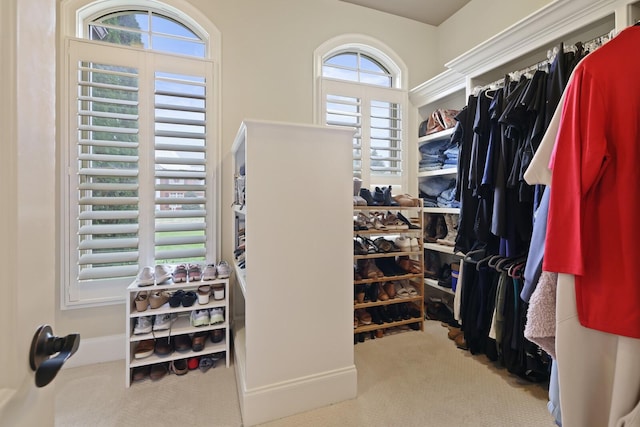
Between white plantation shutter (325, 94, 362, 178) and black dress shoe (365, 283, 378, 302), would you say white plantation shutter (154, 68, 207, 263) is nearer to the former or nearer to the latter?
white plantation shutter (325, 94, 362, 178)

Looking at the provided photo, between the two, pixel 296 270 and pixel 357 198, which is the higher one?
pixel 357 198

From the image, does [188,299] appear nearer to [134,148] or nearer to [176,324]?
[176,324]

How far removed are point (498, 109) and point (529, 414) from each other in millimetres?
1725

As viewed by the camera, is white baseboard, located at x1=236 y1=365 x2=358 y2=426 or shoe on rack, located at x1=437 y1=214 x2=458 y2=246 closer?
white baseboard, located at x1=236 y1=365 x2=358 y2=426

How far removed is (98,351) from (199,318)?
82cm

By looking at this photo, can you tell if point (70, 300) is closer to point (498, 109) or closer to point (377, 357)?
point (377, 357)

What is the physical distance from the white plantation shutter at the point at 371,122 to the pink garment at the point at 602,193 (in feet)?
6.09

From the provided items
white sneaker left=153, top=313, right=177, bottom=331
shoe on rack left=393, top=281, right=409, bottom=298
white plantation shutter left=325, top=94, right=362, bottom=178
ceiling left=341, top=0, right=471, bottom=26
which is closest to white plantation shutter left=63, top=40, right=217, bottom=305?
white sneaker left=153, top=313, right=177, bottom=331

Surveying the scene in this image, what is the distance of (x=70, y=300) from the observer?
1.99 meters

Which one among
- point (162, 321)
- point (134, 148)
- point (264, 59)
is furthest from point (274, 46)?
point (162, 321)

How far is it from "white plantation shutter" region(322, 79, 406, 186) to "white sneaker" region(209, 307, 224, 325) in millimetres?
1695

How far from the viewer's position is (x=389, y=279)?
240 centimetres

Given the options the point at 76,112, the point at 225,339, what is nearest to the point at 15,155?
the point at 225,339

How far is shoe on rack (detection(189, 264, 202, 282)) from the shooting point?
77.9 inches
